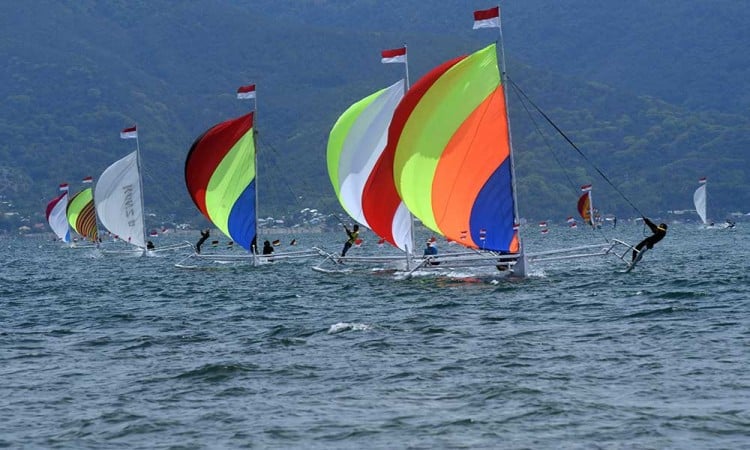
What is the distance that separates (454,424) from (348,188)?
1092 inches

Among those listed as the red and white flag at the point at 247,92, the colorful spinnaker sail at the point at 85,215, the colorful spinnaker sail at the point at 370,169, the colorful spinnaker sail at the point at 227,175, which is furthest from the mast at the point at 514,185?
the colorful spinnaker sail at the point at 85,215

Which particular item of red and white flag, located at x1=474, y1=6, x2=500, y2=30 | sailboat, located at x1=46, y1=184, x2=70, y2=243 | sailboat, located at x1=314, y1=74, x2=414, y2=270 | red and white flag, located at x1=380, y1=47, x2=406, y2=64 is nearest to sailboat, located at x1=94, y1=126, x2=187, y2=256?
red and white flag, located at x1=380, y1=47, x2=406, y2=64

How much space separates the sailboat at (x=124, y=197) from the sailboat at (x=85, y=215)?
695 inches

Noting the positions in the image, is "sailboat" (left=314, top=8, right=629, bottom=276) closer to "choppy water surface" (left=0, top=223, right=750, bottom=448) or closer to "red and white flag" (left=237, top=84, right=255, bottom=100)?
"choppy water surface" (left=0, top=223, right=750, bottom=448)

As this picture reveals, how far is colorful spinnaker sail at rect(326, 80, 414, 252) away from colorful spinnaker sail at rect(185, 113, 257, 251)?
7.88m

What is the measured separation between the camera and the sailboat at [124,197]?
76188 mm

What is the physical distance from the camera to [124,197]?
77.2m

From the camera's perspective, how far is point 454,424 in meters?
17.8

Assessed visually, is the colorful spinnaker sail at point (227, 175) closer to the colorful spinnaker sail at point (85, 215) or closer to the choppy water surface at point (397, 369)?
the choppy water surface at point (397, 369)

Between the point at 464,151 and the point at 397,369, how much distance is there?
1497 centimetres

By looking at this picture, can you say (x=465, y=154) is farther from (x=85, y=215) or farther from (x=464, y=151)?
(x=85, y=215)

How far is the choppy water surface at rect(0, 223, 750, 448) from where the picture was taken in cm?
1766

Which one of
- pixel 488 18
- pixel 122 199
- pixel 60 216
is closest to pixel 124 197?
pixel 122 199

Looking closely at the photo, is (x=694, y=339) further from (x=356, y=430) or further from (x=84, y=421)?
(x=84, y=421)
